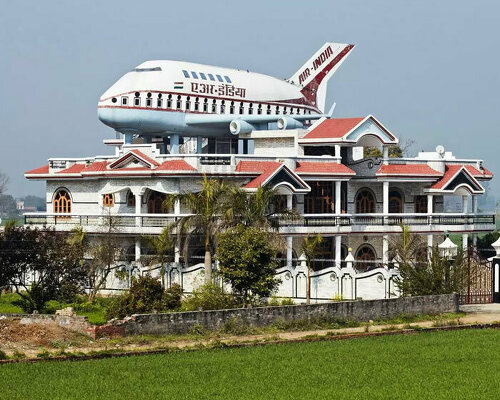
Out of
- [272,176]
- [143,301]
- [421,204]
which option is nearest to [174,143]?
[272,176]

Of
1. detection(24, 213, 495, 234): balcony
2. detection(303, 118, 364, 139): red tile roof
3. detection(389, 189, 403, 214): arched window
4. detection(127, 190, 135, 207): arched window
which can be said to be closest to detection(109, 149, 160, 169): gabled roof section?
detection(127, 190, 135, 207): arched window

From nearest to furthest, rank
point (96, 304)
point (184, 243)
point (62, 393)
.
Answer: point (62, 393)
point (96, 304)
point (184, 243)

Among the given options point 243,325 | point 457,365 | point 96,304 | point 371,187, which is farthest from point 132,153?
point 457,365

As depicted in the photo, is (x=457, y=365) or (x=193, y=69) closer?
(x=457, y=365)

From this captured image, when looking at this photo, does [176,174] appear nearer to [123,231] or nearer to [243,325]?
[123,231]

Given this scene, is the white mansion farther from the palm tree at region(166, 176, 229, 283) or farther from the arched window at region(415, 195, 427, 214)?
→ the palm tree at region(166, 176, 229, 283)

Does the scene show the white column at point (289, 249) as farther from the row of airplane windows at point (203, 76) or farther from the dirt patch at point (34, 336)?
the dirt patch at point (34, 336)

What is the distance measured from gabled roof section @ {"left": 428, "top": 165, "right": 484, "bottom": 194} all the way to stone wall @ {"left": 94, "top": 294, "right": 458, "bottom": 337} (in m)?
18.7

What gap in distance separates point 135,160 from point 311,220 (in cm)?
817

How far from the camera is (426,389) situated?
23.9m

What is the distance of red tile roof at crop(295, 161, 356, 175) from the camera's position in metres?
53.5

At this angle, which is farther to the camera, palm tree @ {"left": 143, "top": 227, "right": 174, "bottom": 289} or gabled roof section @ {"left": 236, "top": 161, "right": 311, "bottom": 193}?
gabled roof section @ {"left": 236, "top": 161, "right": 311, "bottom": 193}

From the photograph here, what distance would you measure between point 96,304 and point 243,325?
1293cm

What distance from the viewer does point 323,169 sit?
54094 millimetres
